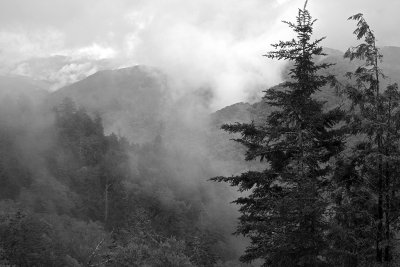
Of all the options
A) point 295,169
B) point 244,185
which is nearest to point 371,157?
point 295,169

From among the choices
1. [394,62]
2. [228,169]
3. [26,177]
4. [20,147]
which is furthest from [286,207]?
[394,62]

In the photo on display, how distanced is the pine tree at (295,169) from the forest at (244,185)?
4 cm

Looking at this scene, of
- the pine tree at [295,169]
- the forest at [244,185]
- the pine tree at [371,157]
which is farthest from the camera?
the pine tree at [371,157]

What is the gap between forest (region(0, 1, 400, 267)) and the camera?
11930 mm

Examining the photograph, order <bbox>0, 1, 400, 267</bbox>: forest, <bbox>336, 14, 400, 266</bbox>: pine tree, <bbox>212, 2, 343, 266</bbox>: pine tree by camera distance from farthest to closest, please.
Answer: <bbox>336, 14, 400, 266</bbox>: pine tree, <bbox>0, 1, 400, 267</bbox>: forest, <bbox>212, 2, 343, 266</bbox>: pine tree

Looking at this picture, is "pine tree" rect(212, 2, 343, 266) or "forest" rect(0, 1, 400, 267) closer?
"pine tree" rect(212, 2, 343, 266)

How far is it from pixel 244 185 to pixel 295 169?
2478mm

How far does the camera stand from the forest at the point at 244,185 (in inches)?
470

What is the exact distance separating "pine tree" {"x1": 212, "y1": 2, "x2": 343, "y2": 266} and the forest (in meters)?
0.04

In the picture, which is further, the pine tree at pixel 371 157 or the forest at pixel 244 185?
the pine tree at pixel 371 157

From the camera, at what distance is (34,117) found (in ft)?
370

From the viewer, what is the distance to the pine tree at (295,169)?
1084 centimetres

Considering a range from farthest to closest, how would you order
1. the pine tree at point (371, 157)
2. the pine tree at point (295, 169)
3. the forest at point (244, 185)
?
the pine tree at point (371, 157)
the forest at point (244, 185)
the pine tree at point (295, 169)

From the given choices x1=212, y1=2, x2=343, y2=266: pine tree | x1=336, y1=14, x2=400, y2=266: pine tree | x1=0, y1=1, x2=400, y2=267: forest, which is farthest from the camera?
x1=336, y1=14, x2=400, y2=266: pine tree
